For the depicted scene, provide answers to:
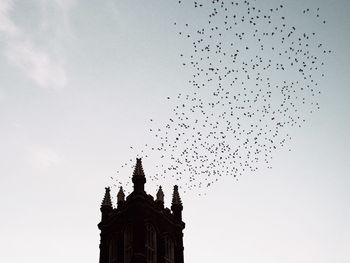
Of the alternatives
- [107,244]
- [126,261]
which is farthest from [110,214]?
[126,261]

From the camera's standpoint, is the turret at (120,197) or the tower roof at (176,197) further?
the tower roof at (176,197)

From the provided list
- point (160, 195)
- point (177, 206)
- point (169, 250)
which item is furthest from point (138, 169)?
point (169, 250)

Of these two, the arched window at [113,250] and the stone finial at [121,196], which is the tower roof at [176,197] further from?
the arched window at [113,250]

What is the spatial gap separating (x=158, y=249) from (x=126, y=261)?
2859 millimetres

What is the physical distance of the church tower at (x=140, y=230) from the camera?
42938 mm

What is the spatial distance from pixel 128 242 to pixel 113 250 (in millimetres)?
1977

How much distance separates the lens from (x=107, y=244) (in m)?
45.8

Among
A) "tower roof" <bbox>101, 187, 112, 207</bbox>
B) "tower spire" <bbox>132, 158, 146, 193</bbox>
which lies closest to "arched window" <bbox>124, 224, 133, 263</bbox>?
"tower spire" <bbox>132, 158, 146, 193</bbox>

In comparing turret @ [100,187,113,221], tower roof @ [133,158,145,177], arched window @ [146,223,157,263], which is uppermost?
tower roof @ [133,158,145,177]

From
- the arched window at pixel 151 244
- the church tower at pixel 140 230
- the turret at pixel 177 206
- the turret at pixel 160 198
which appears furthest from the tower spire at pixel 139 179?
the turret at pixel 177 206

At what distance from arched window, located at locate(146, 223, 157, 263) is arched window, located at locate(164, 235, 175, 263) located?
1.28 meters

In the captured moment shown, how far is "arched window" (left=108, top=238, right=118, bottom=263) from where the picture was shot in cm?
4431

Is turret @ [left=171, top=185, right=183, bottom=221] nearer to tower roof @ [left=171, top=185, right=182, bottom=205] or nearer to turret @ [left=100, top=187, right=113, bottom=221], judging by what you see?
tower roof @ [left=171, top=185, right=182, bottom=205]

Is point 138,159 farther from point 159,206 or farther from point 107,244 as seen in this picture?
point 107,244
